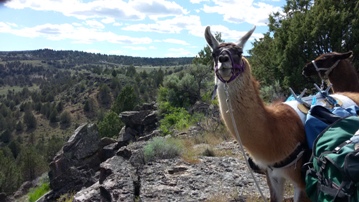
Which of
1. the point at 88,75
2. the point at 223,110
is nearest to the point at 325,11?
the point at 223,110

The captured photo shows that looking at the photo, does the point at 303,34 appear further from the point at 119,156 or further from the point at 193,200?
the point at 193,200

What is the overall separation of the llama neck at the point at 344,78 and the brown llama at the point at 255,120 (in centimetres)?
342

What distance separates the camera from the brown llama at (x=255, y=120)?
147 inches

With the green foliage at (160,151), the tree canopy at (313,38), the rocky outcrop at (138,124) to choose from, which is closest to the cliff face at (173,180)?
the green foliage at (160,151)

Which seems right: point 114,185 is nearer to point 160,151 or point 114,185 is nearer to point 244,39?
point 160,151

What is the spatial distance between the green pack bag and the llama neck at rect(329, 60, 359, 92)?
3845mm

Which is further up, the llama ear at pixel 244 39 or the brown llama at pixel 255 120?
the llama ear at pixel 244 39

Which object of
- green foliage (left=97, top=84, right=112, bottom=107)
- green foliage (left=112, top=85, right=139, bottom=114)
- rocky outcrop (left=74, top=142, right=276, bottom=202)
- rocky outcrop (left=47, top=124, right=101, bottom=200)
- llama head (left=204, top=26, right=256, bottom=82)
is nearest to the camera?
llama head (left=204, top=26, right=256, bottom=82)

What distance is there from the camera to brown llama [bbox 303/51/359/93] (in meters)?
7.01

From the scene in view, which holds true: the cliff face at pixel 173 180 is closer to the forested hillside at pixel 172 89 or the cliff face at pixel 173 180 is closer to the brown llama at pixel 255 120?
the brown llama at pixel 255 120

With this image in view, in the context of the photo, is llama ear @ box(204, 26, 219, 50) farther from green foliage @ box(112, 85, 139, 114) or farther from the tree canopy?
green foliage @ box(112, 85, 139, 114)

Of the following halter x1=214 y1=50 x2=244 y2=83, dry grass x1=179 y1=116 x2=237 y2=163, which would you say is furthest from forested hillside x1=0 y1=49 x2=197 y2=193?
halter x1=214 y1=50 x2=244 y2=83

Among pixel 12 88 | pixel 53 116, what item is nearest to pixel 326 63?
pixel 53 116

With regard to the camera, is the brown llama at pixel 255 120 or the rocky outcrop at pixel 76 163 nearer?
the brown llama at pixel 255 120
